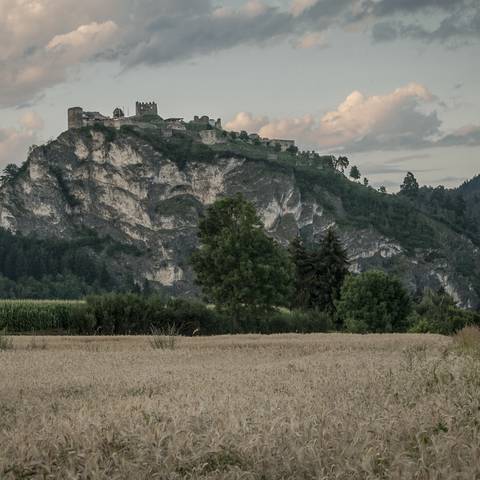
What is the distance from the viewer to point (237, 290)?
7000 centimetres

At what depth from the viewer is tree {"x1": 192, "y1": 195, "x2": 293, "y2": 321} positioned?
70.1m

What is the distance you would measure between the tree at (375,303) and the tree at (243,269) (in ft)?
39.5

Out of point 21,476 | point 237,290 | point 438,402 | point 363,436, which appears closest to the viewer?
point 21,476

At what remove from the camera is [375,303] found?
84.1 meters

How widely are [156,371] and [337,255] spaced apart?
82.3 m

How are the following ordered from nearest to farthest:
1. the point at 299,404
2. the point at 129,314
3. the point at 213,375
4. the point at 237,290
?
the point at 299,404 → the point at 213,375 → the point at 129,314 → the point at 237,290

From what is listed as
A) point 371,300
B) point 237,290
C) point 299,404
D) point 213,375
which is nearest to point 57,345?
point 213,375

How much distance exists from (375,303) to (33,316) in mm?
38038

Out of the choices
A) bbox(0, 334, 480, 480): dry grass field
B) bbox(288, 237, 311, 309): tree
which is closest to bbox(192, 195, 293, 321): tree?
bbox(288, 237, 311, 309): tree

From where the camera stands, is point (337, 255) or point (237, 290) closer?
point (237, 290)

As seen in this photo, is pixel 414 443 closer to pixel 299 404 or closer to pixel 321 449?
pixel 321 449

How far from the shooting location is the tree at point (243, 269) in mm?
70062

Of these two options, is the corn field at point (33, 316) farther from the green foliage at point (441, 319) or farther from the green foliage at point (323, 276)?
the green foliage at point (323, 276)

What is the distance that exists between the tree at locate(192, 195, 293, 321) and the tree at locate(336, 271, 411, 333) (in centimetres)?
1204
